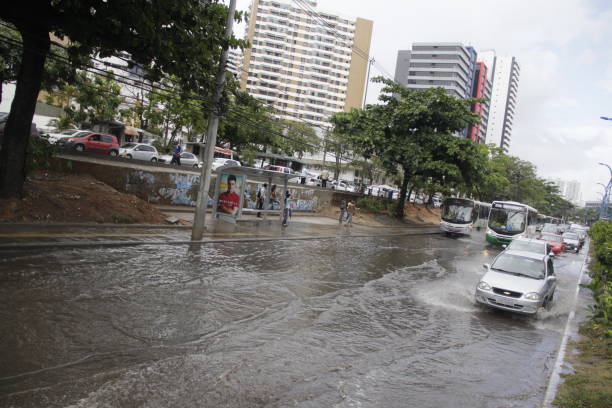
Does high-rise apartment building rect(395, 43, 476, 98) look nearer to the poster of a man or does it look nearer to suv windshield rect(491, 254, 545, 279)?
the poster of a man

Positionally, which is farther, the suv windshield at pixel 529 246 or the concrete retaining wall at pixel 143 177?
the concrete retaining wall at pixel 143 177

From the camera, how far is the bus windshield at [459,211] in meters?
33.9

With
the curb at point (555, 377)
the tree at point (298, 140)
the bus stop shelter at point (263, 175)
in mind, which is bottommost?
the curb at point (555, 377)

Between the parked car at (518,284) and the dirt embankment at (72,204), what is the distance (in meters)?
12.2

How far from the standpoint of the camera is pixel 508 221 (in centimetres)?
3041

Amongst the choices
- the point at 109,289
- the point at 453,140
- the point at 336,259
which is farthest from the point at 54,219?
the point at 453,140

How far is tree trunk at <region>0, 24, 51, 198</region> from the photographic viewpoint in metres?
12.8

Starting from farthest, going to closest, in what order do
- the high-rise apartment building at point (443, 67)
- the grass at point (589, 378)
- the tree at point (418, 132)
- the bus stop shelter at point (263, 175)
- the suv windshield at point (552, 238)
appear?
1. the high-rise apartment building at point (443, 67)
2. the tree at point (418, 132)
3. the suv windshield at point (552, 238)
4. the bus stop shelter at point (263, 175)
5. the grass at point (589, 378)

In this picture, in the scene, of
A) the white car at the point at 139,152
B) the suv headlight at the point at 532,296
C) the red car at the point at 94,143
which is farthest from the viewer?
the white car at the point at 139,152

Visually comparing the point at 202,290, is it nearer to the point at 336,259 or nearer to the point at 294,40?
the point at 336,259

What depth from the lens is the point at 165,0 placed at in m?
11.3

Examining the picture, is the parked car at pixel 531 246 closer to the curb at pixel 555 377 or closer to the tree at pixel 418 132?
the curb at pixel 555 377

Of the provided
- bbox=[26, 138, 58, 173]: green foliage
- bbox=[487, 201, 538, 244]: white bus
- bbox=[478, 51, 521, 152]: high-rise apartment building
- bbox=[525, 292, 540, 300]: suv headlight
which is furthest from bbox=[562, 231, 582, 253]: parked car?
bbox=[478, 51, 521, 152]: high-rise apartment building

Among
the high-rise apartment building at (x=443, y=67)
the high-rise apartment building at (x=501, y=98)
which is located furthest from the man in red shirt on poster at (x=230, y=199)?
the high-rise apartment building at (x=501, y=98)
